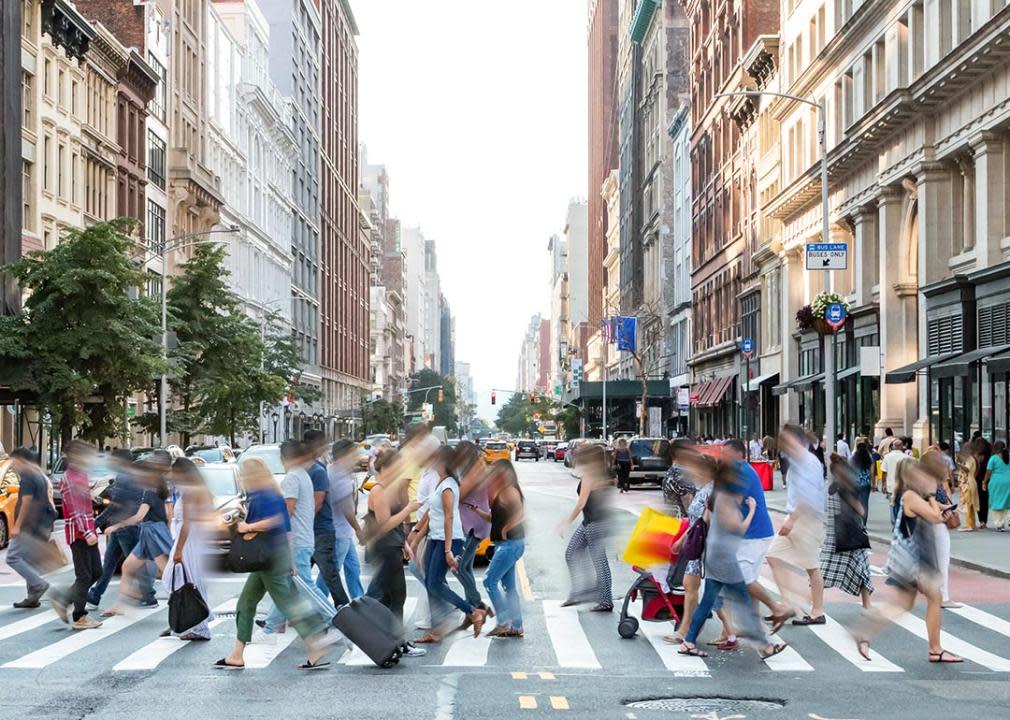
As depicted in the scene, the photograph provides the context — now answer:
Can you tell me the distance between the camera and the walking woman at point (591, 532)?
49.1 feet

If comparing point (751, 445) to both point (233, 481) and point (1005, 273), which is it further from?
point (233, 481)

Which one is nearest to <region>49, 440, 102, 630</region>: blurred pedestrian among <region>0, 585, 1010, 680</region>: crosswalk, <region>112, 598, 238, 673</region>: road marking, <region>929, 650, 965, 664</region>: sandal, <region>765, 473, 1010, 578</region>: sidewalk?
<region>0, 585, 1010, 680</region>: crosswalk

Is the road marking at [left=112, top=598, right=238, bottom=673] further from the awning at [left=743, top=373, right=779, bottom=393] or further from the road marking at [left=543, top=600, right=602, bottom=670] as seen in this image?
the awning at [left=743, top=373, right=779, bottom=393]

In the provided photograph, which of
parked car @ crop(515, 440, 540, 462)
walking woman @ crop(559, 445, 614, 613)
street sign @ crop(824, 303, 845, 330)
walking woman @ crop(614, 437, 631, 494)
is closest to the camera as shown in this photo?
walking woman @ crop(559, 445, 614, 613)

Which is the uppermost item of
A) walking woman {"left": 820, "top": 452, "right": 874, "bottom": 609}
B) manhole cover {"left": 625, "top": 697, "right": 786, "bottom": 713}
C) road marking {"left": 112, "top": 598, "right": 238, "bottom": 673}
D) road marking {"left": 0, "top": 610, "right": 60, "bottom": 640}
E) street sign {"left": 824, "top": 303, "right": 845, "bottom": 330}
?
street sign {"left": 824, "top": 303, "right": 845, "bottom": 330}

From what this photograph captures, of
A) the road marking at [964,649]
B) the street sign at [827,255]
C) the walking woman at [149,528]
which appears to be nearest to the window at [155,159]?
the street sign at [827,255]

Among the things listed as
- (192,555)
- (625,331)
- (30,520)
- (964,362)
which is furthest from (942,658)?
(625,331)

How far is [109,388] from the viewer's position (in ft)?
140

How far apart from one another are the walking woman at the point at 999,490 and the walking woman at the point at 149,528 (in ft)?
56.9

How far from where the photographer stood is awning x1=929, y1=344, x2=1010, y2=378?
108 feet

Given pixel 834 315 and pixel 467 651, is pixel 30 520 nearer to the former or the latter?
pixel 467 651

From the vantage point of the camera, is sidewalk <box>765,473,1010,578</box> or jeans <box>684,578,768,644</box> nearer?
jeans <box>684,578,768,644</box>

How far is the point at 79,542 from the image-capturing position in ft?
51.2

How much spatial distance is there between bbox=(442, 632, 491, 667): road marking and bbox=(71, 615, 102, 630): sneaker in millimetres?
3798
